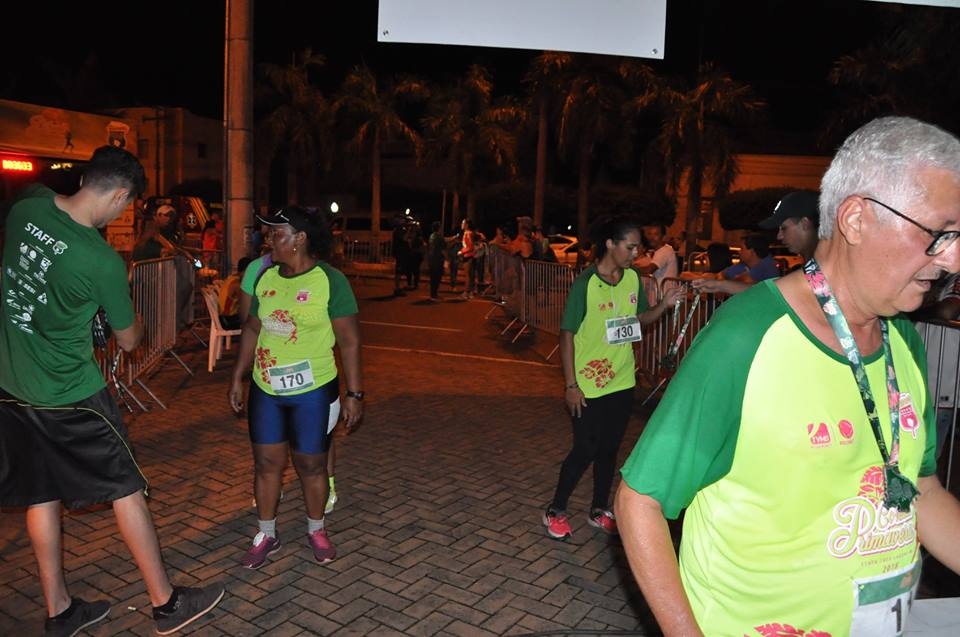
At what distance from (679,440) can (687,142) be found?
3599cm

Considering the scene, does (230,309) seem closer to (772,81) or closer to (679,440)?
(679,440)

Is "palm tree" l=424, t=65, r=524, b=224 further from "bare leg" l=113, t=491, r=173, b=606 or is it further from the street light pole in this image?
"bare leg" l=113, t=491, r=173, b=606

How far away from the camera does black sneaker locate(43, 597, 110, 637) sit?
3.85 meters

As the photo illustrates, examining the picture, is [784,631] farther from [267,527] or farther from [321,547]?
[267,527]

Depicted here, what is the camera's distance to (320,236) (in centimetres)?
476

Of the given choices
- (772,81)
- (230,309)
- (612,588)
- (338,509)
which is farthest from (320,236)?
(772,81)

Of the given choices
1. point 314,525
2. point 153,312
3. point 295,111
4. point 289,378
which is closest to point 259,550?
point 314,525

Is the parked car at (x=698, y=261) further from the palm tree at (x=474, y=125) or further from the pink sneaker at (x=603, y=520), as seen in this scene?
the pink sneaker at (x=603, y=520)

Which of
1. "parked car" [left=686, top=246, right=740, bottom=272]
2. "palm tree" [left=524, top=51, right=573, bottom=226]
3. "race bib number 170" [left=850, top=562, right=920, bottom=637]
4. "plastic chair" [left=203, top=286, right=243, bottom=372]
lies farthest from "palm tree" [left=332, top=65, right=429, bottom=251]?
"race bib number 170" [left=850, top=562, right=920, bottom=637]

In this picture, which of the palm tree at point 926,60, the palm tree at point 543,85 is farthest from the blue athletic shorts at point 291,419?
the palm tree at point 543,85

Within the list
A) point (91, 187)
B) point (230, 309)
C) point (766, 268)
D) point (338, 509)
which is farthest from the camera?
point (230, 309)

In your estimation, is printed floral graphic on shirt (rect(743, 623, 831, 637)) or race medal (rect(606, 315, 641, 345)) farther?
race medal (rect(606, 315, 641, 345))

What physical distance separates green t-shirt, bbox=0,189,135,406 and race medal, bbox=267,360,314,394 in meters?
0.98

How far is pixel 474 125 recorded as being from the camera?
3969 centimetres
